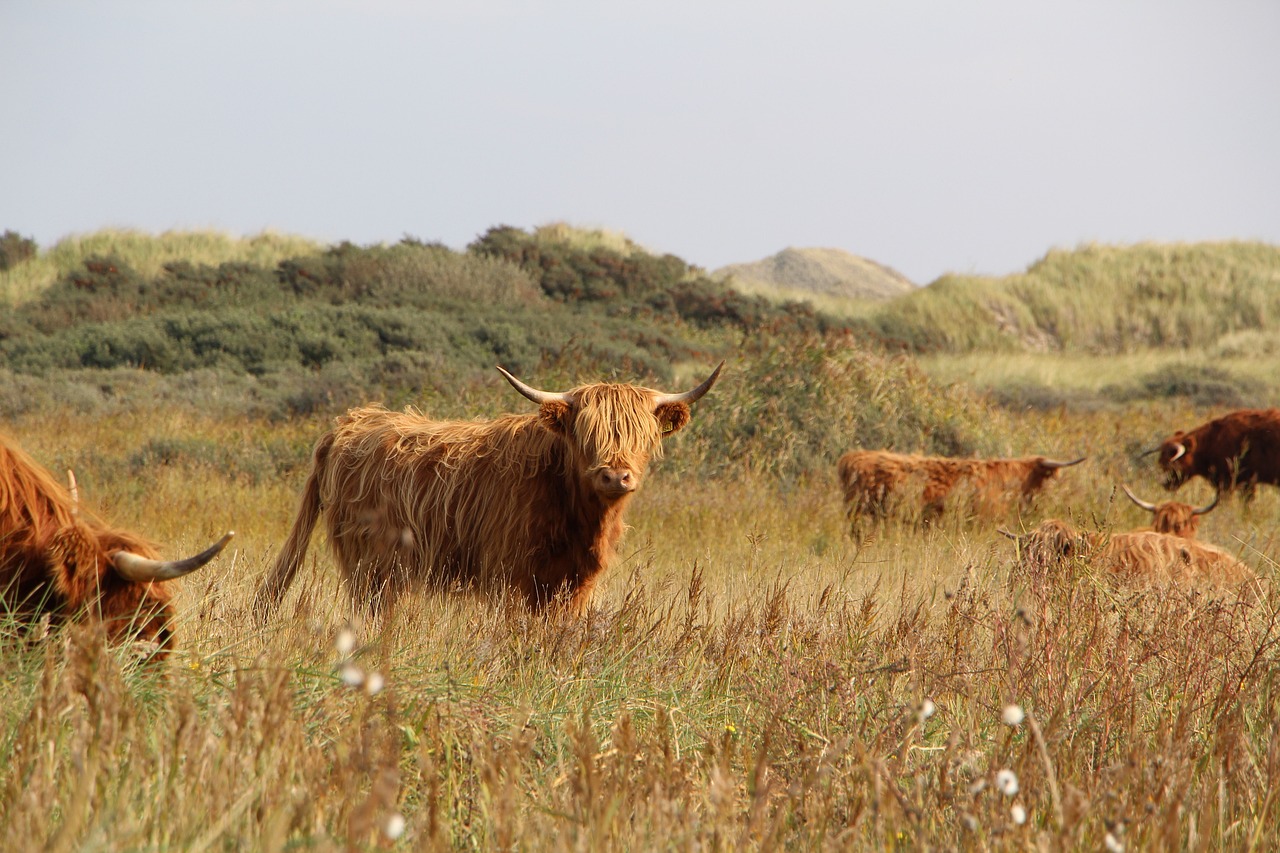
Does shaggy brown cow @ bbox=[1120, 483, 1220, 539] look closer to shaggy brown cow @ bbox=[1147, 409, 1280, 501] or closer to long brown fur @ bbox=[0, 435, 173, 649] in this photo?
shaggy brown cow @ bbox=[1147, 409, 1280, 501]

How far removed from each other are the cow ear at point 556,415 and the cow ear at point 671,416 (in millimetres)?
438

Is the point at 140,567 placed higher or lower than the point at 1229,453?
higher

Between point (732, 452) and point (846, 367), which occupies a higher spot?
point (846, 367)

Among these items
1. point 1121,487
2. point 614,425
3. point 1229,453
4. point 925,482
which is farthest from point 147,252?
point 614,425

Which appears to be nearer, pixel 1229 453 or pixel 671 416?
pixel 671 416

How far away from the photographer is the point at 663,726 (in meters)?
2.89

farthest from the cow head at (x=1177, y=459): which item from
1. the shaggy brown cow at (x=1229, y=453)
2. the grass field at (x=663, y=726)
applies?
the grass field at (x=663, y=726)

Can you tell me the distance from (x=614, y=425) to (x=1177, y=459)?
9716mm

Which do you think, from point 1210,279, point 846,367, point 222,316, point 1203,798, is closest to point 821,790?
point 1203,798

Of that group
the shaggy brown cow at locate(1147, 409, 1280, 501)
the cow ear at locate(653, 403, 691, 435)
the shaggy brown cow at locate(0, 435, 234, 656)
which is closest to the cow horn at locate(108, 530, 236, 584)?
the shaggy brown cow at locate(0, 435, 234, 656)

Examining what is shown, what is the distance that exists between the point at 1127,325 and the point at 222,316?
25800mm

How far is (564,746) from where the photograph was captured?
3453 millimetres

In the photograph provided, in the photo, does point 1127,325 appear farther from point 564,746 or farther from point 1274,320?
point 564,746

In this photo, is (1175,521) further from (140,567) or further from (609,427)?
(140,567)
